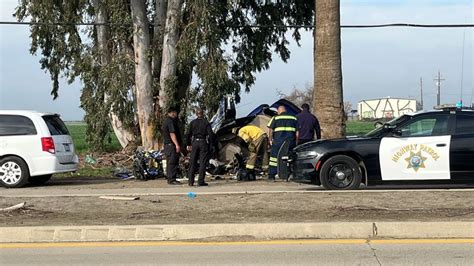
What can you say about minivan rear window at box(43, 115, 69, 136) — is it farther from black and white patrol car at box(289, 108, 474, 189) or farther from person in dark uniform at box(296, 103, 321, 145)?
black and white patrol car at box(289, 108, 474, 189)

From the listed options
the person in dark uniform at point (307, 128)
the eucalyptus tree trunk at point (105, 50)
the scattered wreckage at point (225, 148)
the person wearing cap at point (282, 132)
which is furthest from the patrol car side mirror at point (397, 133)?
the eucalyptus tree trunk at point (105, 50)

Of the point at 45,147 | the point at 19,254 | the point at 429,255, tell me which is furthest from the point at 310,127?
the point at 19,254

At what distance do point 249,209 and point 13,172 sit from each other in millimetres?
6610

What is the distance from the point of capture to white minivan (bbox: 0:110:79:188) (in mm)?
13461

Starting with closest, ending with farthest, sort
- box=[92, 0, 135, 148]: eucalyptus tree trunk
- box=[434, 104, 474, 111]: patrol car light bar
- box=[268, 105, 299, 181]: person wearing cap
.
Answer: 1. box=[434, 104, 474, 111]: patrol car light bar
2. box=[268, 105, 299, 181]: person wearing cap
3. box=[92, 0, 135, 148]: eucalyptus tree trunk

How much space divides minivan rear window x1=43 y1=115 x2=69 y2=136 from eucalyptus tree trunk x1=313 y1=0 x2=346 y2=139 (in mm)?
6368

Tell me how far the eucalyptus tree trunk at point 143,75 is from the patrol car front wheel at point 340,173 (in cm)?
903

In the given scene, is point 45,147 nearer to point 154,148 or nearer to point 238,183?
point 238,183

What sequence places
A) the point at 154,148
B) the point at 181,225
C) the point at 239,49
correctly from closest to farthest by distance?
the point at 181,225 → the point at 154,148 → the point at 239,49

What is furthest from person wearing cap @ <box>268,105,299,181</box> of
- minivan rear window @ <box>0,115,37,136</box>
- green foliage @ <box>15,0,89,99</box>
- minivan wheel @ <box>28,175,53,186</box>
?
green foliage @ <box>15,0,89,99</box>

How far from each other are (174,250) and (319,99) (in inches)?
362

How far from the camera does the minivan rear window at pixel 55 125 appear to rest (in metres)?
13.9

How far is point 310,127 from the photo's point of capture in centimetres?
1408

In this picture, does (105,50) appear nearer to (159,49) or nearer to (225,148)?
(159,49)
